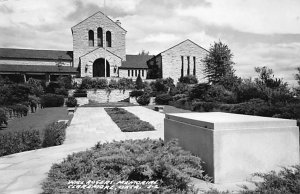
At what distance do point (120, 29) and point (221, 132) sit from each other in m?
50.4

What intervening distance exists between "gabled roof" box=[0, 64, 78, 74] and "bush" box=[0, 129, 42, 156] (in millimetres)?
38515

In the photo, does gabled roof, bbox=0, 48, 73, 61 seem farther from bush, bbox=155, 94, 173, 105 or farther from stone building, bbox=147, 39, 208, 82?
bush, bbox=155, 94, 173, 105

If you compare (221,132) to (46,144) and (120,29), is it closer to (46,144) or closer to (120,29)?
(46,144)

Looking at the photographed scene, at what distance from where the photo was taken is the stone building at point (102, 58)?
4741 cm

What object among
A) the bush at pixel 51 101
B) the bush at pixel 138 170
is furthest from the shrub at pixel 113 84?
the bush at pixel 138 170

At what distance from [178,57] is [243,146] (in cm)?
4611

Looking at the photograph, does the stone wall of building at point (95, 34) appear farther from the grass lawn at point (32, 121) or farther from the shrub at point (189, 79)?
the grass lawn at point (32, 121)

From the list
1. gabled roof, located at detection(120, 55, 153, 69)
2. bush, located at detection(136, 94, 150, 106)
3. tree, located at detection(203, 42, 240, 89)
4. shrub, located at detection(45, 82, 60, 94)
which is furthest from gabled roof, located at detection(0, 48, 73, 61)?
tree, located at detection(203, 42, 240, 89)

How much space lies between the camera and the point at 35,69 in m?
44.6

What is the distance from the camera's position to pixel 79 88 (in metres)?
39.7

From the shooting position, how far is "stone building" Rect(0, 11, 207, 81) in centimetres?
4741

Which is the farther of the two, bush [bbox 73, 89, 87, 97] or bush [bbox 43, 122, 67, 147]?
bush [bbox 73, 89, 87, 97]

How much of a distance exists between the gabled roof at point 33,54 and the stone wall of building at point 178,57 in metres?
19.3

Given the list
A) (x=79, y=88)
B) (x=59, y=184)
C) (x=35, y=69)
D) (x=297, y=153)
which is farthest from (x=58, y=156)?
(x=35, y=69)
